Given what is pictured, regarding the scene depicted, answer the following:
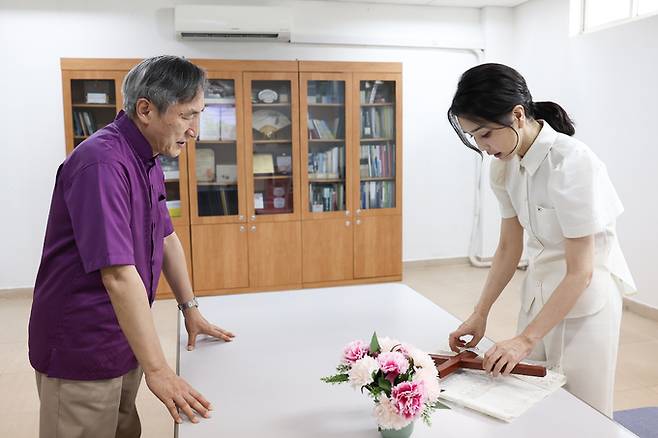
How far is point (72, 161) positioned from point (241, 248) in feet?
11.7

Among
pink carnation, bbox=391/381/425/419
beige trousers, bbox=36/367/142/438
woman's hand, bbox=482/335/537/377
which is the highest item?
pink carnation, bbox=391/381/425/419

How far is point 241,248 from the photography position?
16.2 feet

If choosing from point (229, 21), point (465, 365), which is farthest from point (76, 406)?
point (229, 21)

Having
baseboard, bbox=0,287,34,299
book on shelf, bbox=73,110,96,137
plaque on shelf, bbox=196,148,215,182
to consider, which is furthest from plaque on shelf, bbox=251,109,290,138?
baseboard, bbox=0,287,34,299

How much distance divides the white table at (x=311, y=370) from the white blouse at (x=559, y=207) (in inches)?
12.5

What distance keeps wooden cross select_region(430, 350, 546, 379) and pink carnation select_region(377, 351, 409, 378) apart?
31cm

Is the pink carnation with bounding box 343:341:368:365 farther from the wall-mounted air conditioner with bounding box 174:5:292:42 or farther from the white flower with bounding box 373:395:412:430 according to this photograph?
the wall-mounted air conditioner with bounding box 174:5:292:42

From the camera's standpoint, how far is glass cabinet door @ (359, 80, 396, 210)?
5156 millimetres

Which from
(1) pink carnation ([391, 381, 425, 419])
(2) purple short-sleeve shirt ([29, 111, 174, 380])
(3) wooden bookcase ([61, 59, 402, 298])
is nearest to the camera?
(1) pink carnation ([391, 381, 425, 419])

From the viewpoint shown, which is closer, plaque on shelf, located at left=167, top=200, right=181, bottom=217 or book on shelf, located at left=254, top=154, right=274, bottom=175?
plaque on shelf, located at left=167, top=200, right=181, bottom=217

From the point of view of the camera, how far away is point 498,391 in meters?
1.40

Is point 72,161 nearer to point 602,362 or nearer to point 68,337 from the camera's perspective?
point 68,337

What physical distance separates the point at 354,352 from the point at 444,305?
3.57 meters

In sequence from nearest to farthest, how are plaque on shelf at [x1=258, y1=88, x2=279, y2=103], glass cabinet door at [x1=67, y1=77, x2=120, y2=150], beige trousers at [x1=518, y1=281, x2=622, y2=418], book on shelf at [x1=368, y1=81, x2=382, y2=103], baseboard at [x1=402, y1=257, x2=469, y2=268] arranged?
beige trousers at [x1=518, y1=281, x2=622, y2=418] < glass cabinet door at [x1=67, y1=77, x2=120, y2=150] < plaque on shelf at [x1=258, y1=88, x2=279, y2=103] < book on shelf at [x1=368, y1=81, x2=382, y2=103] < baseboard at [x1=402, y1=257, x2=469, y2=268]
